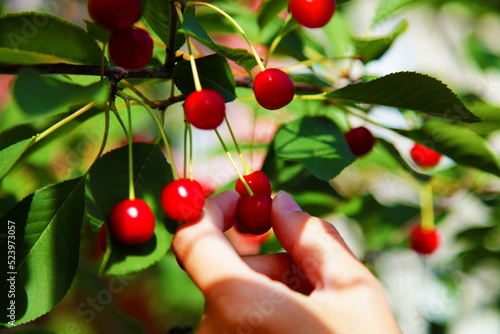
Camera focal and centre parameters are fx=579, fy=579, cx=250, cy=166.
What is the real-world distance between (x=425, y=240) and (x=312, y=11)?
968 mm

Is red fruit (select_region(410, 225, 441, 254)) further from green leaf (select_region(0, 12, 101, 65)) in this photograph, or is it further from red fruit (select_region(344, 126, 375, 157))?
green leaf (select_region(0, 12, 101, 65))

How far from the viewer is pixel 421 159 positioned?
1601 mm

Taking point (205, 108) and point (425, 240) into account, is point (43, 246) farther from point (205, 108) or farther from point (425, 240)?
point (425, 240)

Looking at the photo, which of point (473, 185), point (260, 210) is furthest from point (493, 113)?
point (260, 210)

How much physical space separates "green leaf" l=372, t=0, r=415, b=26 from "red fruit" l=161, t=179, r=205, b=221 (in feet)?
2.68

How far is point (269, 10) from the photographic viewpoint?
4.01 feet

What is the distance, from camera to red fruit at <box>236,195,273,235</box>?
32.9 inches

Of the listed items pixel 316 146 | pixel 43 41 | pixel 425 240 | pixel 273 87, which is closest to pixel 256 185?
pixel 273 87

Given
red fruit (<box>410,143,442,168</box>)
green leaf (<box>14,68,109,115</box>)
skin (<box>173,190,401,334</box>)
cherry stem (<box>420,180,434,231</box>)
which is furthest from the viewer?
cherry stem (<box>420,180,434,231</box>)

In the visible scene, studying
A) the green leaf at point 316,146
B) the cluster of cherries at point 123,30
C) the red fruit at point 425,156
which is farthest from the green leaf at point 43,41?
the red fruit at point 425,156

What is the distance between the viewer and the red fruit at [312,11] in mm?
987

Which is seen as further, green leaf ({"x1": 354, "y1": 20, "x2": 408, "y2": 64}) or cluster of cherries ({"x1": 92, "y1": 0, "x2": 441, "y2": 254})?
green leaf ({"x1": 354, "y1": 20, "x2": 408, "y2": 64})

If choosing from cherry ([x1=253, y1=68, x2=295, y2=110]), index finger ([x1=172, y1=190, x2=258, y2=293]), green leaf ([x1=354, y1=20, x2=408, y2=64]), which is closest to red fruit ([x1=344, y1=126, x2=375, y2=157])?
green leaf ([x1=354, y1=20, x2=408, y2=64])

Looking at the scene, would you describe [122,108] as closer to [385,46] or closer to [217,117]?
[217,117]
